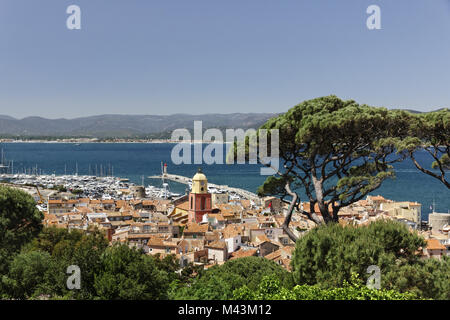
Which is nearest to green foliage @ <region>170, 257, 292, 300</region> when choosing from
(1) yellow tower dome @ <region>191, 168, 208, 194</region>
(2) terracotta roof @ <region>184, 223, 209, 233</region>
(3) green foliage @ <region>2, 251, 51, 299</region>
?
(3) green foliage @ <region>2, 251, 51, 299</region>

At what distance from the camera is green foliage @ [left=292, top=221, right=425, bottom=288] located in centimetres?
701

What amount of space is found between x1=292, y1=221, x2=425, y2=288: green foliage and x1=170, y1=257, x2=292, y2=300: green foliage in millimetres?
780

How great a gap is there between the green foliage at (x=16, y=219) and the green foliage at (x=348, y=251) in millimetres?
8702

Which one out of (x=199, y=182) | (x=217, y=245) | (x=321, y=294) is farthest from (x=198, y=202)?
(x=321, y=294)

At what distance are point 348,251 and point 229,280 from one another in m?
3.85

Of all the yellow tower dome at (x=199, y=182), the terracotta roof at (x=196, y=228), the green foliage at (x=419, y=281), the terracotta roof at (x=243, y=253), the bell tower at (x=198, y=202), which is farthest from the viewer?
the bell tower at (x=198, y=202)

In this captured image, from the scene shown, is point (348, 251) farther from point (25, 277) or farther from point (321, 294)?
point (25, 277)

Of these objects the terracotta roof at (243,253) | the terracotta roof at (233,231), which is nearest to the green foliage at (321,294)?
the terracotta roof at (243,253)

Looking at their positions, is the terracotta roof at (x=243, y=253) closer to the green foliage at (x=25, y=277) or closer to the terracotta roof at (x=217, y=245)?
the terracotta roof at (x=217, y=245)

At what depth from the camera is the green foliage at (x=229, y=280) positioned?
6352 mm

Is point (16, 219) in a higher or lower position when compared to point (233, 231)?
higher

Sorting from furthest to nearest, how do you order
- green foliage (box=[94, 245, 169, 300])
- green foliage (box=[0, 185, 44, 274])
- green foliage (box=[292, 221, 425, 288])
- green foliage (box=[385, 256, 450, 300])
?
green foliage (box=[0, 185, 44, 274]) < green foliage (box=[94, 245, 169, 300]) < green foliage (box=[292, 221, 425, 288]) < green foliage (box=[385, 256, 450, 300])

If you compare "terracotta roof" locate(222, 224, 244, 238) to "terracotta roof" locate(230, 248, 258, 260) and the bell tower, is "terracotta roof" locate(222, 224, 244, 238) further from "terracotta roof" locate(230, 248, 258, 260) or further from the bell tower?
the bell tower

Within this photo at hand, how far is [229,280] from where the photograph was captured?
10141 mm
